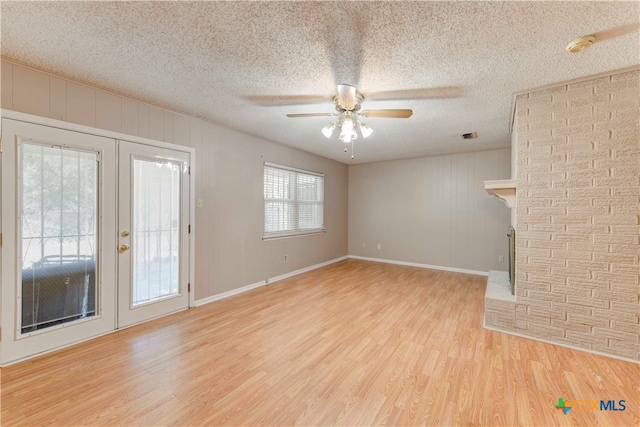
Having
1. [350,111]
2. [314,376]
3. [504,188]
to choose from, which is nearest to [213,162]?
[350,111]

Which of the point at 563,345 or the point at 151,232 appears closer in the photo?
the point at 563,345

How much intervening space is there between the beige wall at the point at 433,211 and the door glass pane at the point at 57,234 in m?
5.40

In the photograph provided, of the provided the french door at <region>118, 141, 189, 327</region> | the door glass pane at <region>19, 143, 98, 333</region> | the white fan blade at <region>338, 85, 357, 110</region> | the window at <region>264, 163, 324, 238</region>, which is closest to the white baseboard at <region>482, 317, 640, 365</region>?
the white fan blade at <region>338, 85, 357, 110</region>

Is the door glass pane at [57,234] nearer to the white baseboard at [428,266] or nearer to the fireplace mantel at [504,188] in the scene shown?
the fireplace mantel at [504,188]

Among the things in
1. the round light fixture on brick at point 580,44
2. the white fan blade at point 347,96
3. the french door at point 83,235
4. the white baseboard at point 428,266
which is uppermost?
the round light fixture on brick at point 580,44

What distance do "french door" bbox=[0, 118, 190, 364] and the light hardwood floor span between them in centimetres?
26

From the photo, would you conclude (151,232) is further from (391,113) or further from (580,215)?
(580,215)

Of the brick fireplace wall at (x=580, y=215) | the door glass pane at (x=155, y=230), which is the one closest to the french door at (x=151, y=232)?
the door glass pane at (x=155, y=230)

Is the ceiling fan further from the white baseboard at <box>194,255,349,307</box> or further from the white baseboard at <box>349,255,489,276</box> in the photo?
the white baseboard at <box>349,255,489,276</box>

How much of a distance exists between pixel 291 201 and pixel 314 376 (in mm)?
3594

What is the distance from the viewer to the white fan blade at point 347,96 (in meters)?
2.32

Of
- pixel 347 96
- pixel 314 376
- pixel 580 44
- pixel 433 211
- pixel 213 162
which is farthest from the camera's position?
pixel 433 211

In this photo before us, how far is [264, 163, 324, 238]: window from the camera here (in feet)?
15.7

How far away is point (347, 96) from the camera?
2.41 m
